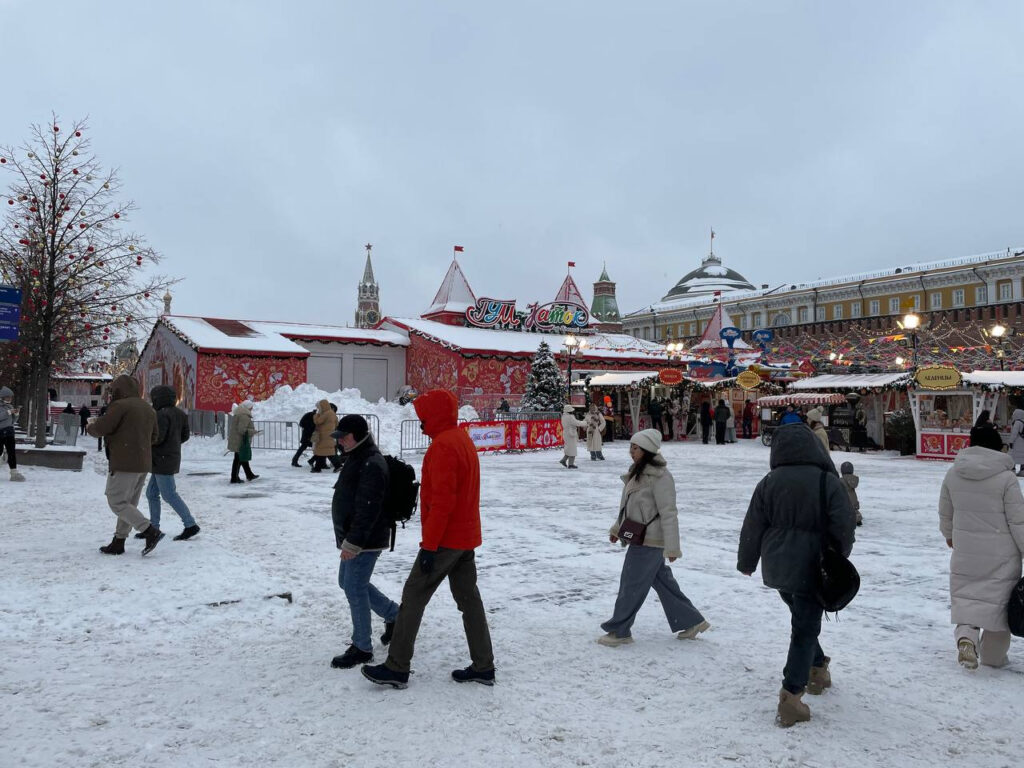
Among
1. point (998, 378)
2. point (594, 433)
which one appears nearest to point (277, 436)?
point (594, 433)

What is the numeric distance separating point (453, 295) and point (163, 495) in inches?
1262

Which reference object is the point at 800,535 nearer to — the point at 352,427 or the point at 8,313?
the point at 352,427

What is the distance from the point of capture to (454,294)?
1560 inches

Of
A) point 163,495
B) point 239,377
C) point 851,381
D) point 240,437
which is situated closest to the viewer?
point 163,495

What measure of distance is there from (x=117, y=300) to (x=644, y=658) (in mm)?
16645

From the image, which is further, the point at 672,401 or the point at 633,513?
the point at 672,401

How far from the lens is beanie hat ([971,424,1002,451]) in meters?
4.86

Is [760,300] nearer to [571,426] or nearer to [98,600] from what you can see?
[571,426]

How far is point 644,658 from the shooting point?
16.1ft

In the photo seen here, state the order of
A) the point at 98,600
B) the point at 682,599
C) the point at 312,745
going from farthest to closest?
the point at 98,600
the point at 682,599
the point at 312,745

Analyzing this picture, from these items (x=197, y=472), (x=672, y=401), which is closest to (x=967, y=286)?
(x=672, y=401)

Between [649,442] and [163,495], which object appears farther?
[163,495]

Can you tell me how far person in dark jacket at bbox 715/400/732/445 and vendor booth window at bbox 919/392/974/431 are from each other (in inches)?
249

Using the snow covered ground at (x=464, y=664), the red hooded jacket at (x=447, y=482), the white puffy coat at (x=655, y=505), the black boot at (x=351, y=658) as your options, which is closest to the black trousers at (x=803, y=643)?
the snow covered ground at (x=464, y=664)
